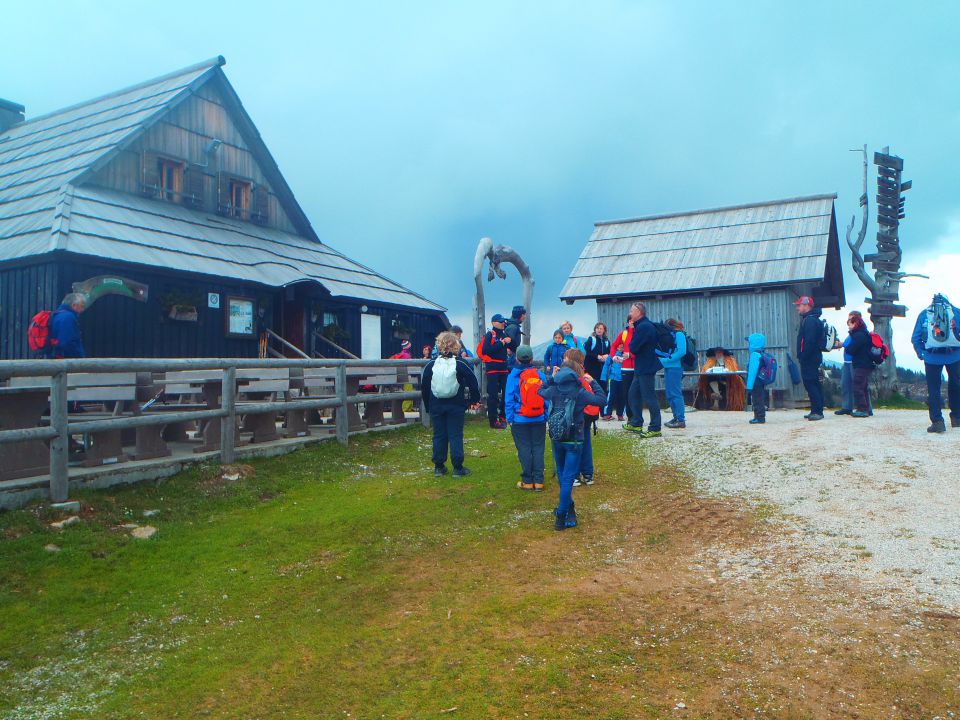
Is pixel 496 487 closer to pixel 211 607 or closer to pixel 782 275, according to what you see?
pixel 211 607

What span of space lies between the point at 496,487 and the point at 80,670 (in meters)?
4.93

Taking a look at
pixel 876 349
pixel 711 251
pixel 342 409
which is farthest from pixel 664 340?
pixel 711 251

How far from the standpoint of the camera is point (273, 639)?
539 centimetres

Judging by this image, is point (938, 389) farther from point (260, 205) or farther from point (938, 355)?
point (260, 205)

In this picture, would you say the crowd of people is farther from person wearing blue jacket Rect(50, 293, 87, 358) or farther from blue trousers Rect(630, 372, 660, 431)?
person wearing blue jacket Rect(50, 293, 87, 358)

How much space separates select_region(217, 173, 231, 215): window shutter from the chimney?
34.0 ft

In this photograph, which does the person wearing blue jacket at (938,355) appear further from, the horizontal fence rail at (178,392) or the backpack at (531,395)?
the horizontal fence rail at (178,392)

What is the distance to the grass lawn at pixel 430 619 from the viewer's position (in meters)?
4.47

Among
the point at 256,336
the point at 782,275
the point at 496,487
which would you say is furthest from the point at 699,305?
the point at 496,487

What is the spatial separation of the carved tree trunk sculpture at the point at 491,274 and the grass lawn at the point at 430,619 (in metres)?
8.26

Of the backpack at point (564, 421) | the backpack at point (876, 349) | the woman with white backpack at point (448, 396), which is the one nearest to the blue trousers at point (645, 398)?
the woman with white backpack at point (448, 396)

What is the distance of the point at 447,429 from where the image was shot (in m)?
9.80

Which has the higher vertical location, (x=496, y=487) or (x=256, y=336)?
(x=256, y=336)

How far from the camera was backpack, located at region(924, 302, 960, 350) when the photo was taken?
36.2 ft
